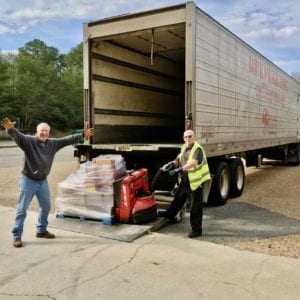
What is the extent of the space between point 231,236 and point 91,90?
4050mm

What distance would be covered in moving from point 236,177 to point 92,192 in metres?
4.02

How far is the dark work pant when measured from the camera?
21.0ft

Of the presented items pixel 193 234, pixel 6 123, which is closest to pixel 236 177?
pixel 193 234

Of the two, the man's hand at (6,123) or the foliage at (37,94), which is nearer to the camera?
the man's hand at (6,123)

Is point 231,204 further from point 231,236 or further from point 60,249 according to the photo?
point 60,249

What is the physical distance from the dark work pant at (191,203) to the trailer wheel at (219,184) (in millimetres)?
1761

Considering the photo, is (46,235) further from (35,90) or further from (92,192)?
(35,90)

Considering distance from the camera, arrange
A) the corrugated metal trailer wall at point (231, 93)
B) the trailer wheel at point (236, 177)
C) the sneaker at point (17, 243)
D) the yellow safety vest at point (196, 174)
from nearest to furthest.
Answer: the sneaker at point (17, 243)
the yellow safety vest at point (196, 174)
the corrugated metal trailer wall at point (231, 93)
the trailer wheel at point (236, 177)

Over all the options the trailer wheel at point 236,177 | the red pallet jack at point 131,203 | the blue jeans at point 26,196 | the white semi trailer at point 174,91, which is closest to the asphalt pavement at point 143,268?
the blue jeans at point 26,196

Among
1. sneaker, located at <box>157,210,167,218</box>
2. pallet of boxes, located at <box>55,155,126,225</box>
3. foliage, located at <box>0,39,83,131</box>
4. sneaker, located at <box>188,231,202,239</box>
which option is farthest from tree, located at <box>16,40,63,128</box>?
sneaker, located at <box>188,231,202,239</box>

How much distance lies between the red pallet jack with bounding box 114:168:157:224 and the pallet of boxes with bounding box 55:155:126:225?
101mm

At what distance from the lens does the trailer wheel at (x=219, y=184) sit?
874cm

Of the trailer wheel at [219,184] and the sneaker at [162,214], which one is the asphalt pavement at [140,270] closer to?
the sneaker at [162,214]

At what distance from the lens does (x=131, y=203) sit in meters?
6.78
